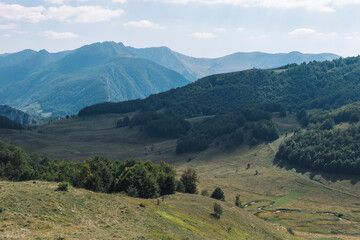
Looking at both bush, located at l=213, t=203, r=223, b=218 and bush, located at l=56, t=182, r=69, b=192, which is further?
bush, located at l=213, t=203, r=223, b=218

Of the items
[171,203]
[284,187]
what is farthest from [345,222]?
[171,203]

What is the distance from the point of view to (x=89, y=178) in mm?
81062

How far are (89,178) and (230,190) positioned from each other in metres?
107

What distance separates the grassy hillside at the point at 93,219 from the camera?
40531mm

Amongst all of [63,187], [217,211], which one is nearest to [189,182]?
[217,211]

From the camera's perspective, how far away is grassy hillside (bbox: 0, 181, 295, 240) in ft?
133

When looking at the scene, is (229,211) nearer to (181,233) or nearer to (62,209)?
(181,233)

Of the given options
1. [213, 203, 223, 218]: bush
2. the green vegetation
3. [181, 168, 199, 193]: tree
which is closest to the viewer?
[213, 203, 223, 218]: bush

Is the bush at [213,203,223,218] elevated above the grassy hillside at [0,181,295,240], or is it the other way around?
the grassy hillside at [0,181,295,240]

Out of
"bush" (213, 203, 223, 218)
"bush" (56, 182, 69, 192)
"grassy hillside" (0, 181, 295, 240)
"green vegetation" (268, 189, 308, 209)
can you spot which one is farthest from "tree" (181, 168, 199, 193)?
"bush" (56, 182, 69, 192)

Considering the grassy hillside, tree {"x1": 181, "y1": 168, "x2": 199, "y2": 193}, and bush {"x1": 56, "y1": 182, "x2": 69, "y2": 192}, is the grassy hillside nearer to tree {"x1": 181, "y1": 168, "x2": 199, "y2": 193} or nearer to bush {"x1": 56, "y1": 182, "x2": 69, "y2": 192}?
bush {"x1": 56, "y1": 182, "x2": 69, "y2": 192}

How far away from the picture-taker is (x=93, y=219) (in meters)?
48.2

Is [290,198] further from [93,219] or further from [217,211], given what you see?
[93,219]

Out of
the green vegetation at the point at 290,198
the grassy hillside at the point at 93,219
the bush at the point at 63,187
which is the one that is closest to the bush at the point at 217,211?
the grassy hillside at the point at 93,219
